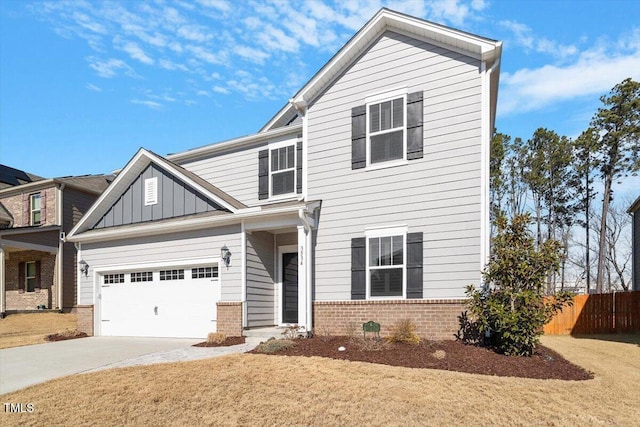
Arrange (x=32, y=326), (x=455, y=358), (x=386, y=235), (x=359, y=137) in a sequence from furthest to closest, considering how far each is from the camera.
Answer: (x=32, y=326) < (x=359, y=137) < (x=386, y=235) < (x=455, y=358)

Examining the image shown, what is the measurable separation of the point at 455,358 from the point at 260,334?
16.8 ft

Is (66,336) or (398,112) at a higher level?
(398,112)

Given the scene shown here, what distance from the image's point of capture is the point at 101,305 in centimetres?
1532

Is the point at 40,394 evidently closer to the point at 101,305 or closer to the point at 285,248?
the point at 285,248

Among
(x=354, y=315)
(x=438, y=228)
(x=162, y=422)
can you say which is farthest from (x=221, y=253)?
(x=162, y=422)

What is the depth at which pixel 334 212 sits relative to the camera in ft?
39.3

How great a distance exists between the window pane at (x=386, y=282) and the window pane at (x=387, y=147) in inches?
110

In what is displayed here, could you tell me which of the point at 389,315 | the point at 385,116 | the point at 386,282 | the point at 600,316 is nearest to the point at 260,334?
the point at 389,315

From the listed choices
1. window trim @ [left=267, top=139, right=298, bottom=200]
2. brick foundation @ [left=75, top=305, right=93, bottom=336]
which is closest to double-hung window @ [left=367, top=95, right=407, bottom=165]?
window trim @ [left=267, top=139, right=298, bottom=200]

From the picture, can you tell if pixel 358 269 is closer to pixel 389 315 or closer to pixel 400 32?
pixel 389 315

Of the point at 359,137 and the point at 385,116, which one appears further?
the point at 359,137

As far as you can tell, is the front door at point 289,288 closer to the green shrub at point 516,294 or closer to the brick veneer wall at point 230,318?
the brick veneer wall at point 230,318

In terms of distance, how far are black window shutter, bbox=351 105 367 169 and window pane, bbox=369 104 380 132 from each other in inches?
5.3

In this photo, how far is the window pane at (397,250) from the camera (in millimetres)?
11000
